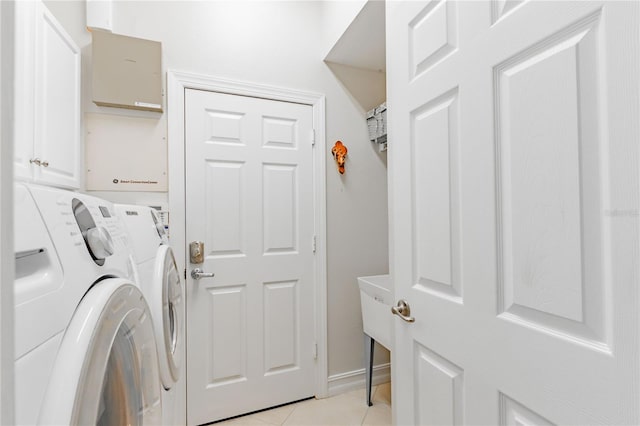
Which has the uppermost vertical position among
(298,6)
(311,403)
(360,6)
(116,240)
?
(298,6)

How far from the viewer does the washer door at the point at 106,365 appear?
0.34 metres

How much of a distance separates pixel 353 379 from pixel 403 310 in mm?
1343

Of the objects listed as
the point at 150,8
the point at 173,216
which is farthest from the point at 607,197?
the point at 150,8

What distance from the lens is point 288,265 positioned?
199cm

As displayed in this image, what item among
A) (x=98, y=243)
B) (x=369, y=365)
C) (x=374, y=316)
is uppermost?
(x=98, y=243)

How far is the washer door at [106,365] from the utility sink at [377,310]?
1.27 metres

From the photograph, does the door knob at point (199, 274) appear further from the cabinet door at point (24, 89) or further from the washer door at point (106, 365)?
the washer door at point (106, 365)

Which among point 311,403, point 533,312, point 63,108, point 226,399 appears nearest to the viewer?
point 533,312

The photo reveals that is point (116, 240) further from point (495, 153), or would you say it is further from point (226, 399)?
point (226, 399)

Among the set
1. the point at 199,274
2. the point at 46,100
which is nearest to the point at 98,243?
the point at 46,100

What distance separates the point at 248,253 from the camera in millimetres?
1896

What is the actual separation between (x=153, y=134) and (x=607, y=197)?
190 cm

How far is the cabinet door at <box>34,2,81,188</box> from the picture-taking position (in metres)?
1.15

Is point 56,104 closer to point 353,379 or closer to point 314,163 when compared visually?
point 314,163
